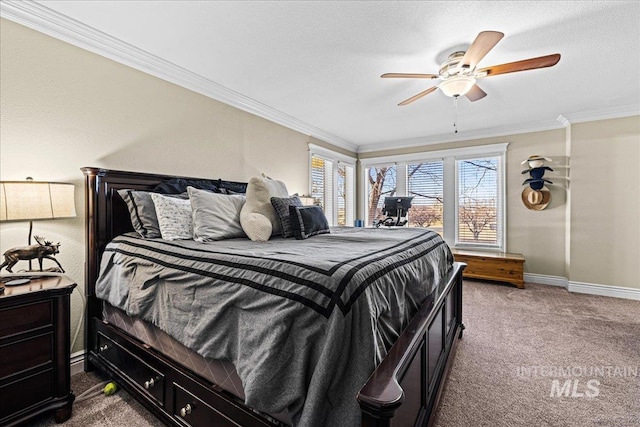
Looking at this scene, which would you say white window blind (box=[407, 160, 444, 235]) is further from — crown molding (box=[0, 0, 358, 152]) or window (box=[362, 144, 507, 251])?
crown molding (box=[0, 0, 358, 152])

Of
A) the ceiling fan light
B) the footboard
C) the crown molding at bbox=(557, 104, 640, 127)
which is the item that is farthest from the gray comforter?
the crown molding at bbox=(557, 104, 640, 127)

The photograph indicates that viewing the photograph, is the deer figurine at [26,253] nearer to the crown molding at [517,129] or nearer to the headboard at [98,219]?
the headboard at [98,219]

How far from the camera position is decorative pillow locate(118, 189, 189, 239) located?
2125 mm

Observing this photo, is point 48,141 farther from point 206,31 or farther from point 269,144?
Answer: point 269,144

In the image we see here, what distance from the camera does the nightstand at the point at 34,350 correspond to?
1446mm

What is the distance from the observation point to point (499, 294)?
4.00 m

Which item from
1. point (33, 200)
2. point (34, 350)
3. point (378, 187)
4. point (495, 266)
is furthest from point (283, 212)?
point (378, 187)

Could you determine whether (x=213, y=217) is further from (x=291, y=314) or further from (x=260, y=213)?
(x=291, y=314)

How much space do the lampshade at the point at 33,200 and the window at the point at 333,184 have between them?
320 centimetres

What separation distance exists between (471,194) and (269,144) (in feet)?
11.9

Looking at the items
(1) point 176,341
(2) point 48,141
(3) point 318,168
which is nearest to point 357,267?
(1) point 176,341

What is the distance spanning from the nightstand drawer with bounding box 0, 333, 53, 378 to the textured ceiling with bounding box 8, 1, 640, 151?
6.83 feet

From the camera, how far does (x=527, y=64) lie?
2.18m

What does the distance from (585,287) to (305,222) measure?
4317 millimetres
